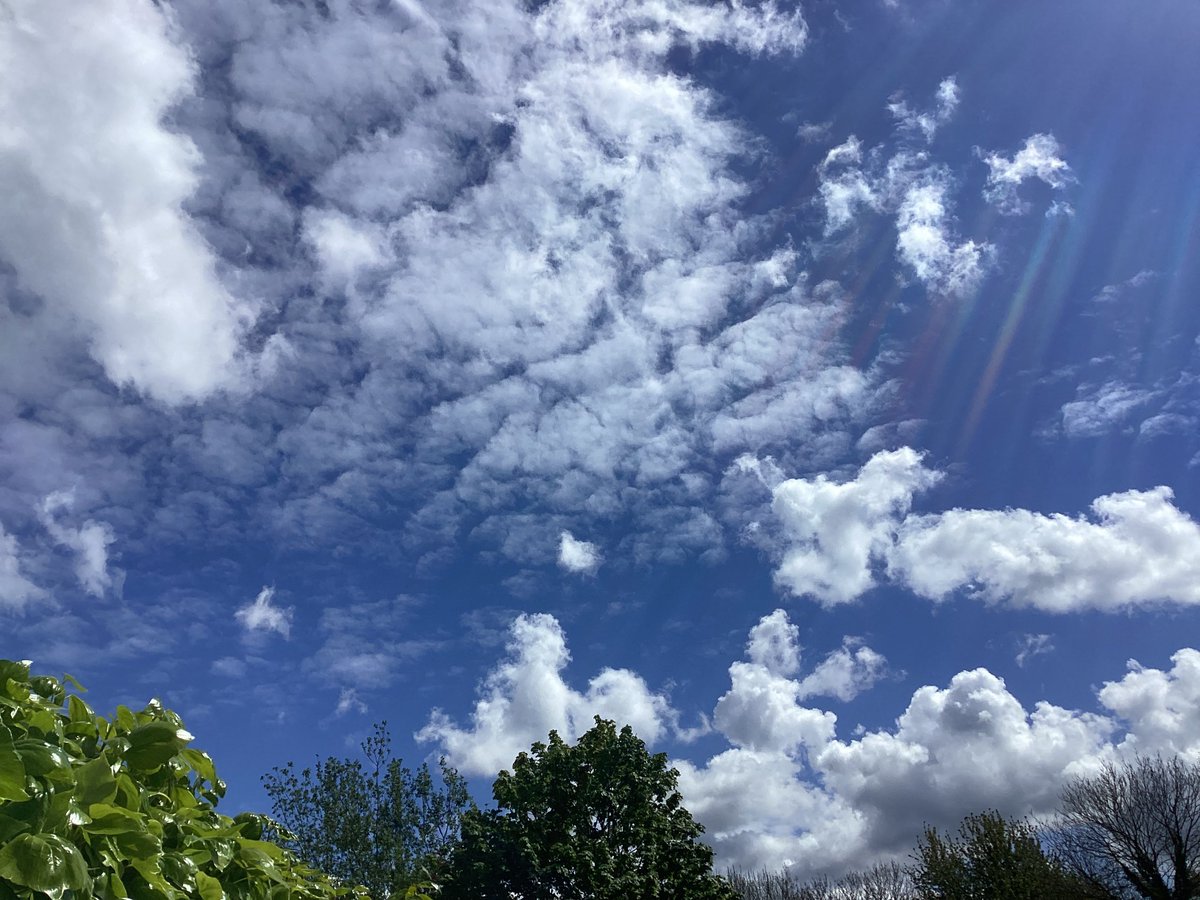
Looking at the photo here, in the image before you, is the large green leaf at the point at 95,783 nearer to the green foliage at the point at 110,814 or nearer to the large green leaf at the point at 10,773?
the green foliage at the point at 110,814

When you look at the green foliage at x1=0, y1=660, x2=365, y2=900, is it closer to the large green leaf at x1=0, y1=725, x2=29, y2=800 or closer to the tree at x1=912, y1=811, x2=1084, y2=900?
the large green leaf at x1=0, y1=725, x2=29, y2=800

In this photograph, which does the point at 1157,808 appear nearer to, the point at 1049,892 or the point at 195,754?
the point at 1049,892

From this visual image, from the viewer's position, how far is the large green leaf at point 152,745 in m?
2.15

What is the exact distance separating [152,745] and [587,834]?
110 feet

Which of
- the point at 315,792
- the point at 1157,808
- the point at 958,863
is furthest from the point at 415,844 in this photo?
the point at 1157,808

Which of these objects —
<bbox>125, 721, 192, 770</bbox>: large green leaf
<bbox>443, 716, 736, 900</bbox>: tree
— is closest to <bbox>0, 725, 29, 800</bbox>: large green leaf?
<bbox>125, 721, 192, 770</bbox>: large green leaf

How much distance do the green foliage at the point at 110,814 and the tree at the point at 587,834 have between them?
1211 inches

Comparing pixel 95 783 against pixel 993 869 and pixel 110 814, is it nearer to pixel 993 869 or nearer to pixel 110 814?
pixel 110 814

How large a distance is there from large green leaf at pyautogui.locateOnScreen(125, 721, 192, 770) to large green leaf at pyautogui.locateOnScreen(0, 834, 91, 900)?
0.57m

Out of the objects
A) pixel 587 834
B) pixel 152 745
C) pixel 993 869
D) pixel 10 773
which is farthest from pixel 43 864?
pixel 993 869

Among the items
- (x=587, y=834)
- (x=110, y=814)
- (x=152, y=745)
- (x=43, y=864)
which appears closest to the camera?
(x=43, y=864)

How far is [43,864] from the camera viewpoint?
1.55 meters

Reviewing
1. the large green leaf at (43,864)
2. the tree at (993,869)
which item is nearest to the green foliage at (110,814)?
the large green leaf at (43,864)

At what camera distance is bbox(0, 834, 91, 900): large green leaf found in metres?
1.53
